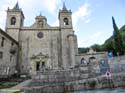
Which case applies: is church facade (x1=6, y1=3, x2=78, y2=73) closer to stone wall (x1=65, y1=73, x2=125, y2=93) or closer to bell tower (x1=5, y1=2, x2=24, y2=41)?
bell tower (x1=5, y1=2, x2=24, y2=41)

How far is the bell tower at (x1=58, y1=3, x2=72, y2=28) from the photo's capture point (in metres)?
32.2

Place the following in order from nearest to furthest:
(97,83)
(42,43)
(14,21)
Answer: (97,83)
(42,43)
(14,21)

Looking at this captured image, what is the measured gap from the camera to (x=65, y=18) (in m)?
33.3

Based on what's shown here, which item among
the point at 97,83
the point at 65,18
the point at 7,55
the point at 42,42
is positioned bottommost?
the point at 97,83

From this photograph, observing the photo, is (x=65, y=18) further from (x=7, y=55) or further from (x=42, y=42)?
(x=7, y=55)

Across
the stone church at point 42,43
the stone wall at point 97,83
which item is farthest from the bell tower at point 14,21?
the stone wall at point 97,83

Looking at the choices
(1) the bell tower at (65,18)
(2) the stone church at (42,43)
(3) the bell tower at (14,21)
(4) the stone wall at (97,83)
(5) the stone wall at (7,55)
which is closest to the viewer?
(4) the stone wall at (97,83)

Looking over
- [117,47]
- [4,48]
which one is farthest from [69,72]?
[117,47]

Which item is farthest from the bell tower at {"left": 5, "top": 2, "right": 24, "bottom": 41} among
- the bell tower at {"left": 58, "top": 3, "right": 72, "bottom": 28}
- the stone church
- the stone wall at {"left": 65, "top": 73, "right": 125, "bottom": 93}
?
the stone wall at {"left": 65, "top": 73, "right": 125, "bottom": 93}

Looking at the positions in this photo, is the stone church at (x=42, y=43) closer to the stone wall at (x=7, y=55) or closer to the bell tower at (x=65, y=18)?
the bell tower at (x=65, y=18)

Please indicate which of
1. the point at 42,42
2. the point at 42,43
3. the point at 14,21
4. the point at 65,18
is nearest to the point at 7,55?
the point at 42,43

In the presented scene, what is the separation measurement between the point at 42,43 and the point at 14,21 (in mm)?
8267

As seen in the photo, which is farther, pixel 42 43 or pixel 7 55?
pixel 42 43

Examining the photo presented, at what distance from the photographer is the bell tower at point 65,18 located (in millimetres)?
32188
